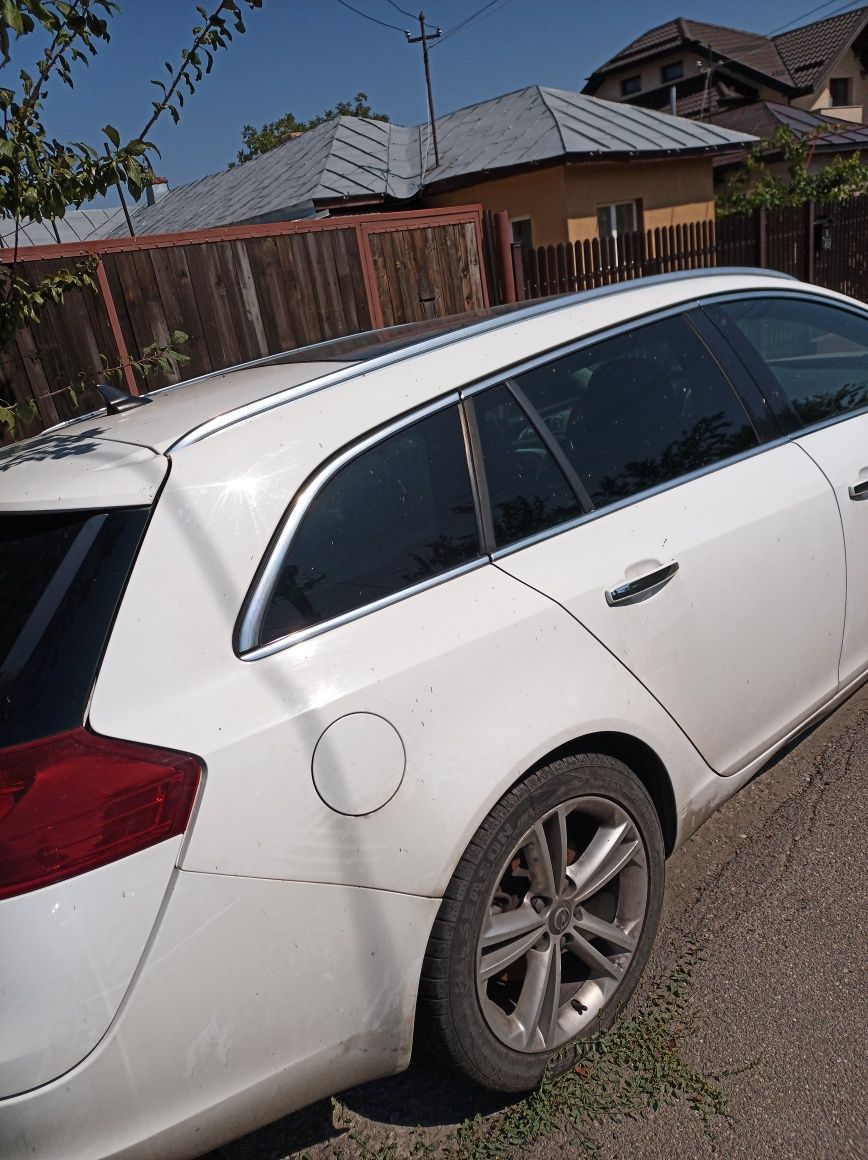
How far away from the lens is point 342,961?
1788 mm

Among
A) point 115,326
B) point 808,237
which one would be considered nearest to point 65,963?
point 115,326

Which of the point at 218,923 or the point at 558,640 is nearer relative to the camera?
the point at 218,923

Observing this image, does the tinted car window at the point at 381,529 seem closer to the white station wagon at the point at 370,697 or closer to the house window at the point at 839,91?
the white station wagon at the point at 370,697

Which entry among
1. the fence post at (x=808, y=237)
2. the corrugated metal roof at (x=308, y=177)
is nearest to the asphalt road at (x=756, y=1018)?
the fence post at (x=808, y=237)

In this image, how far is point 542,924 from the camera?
7.12ft

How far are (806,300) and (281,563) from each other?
7.70 ft

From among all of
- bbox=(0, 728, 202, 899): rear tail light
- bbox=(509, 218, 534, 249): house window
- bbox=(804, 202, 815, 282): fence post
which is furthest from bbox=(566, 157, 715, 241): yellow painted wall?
bbox=(0, 728, 202, 899): rear tail light

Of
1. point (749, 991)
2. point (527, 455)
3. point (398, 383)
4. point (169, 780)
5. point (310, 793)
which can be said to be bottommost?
point (749, 991)

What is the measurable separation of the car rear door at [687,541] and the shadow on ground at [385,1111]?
3.37 ft

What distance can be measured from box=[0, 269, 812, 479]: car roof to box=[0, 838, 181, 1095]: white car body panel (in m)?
0.86

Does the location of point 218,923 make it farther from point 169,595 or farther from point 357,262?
point 357,262

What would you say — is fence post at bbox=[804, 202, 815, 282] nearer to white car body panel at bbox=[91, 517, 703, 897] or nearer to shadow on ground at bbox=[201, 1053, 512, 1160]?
white car body panel at bbox=[91, 517, 703, 897]

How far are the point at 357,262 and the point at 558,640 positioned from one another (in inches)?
236

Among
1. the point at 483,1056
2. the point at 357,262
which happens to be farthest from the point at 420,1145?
the point at 357,262
